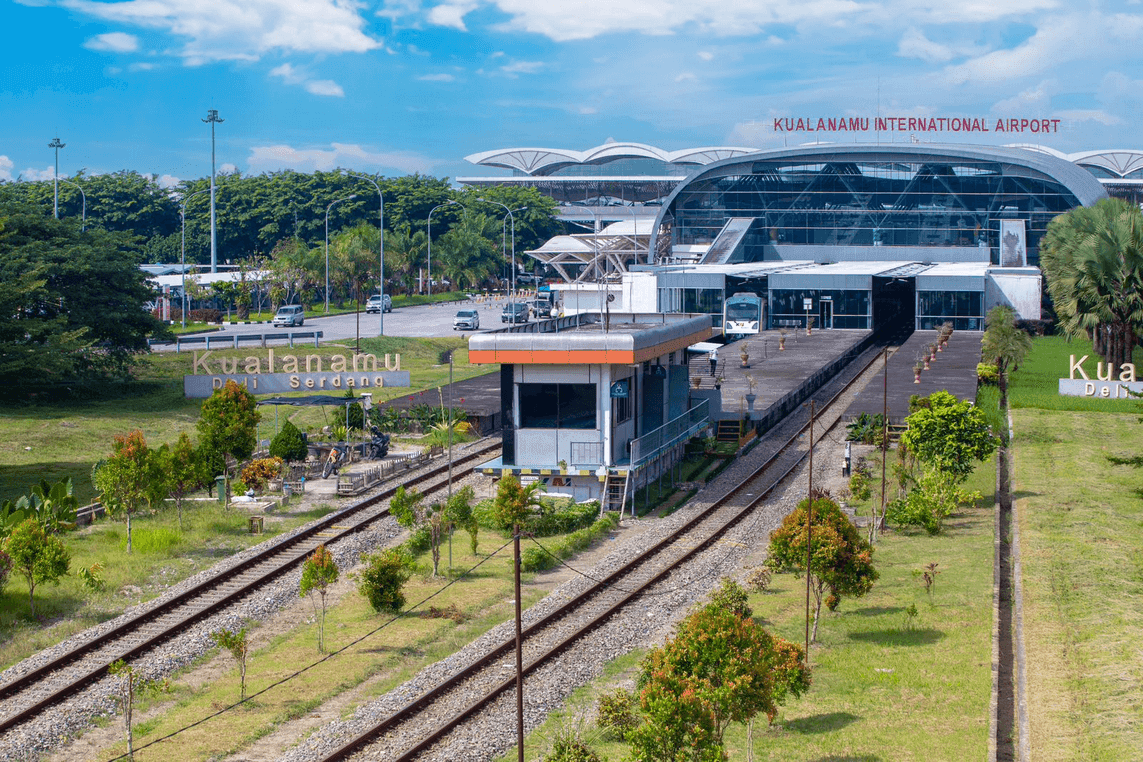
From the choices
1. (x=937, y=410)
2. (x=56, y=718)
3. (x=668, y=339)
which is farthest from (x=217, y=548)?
(x=937, y=410)

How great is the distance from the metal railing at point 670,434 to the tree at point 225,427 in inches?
461

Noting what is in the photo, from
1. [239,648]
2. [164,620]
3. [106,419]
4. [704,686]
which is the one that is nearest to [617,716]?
[704,686]

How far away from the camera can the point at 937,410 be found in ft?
125

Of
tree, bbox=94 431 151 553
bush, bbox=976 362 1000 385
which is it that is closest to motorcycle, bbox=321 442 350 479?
tree, bbox=94 431 151 553

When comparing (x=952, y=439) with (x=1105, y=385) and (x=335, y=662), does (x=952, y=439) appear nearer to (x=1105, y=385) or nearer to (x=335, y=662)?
(x=335, y=662)

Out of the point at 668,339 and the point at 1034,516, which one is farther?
the point at 668,339

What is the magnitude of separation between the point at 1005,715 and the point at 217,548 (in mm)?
19722

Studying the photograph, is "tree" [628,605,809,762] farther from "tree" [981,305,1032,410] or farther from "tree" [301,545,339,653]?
"tree" [981,305,1032,410]

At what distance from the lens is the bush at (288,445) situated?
138 feet

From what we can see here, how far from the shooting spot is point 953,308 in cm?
8956

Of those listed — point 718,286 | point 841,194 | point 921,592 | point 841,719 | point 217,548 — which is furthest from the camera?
point 841,194

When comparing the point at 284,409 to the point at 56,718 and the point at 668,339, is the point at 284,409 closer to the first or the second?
the point at 668,339

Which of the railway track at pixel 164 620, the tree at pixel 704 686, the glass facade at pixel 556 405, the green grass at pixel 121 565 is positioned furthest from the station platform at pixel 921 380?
the tree at pixel 704 686

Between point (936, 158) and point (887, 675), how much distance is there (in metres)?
87.0
